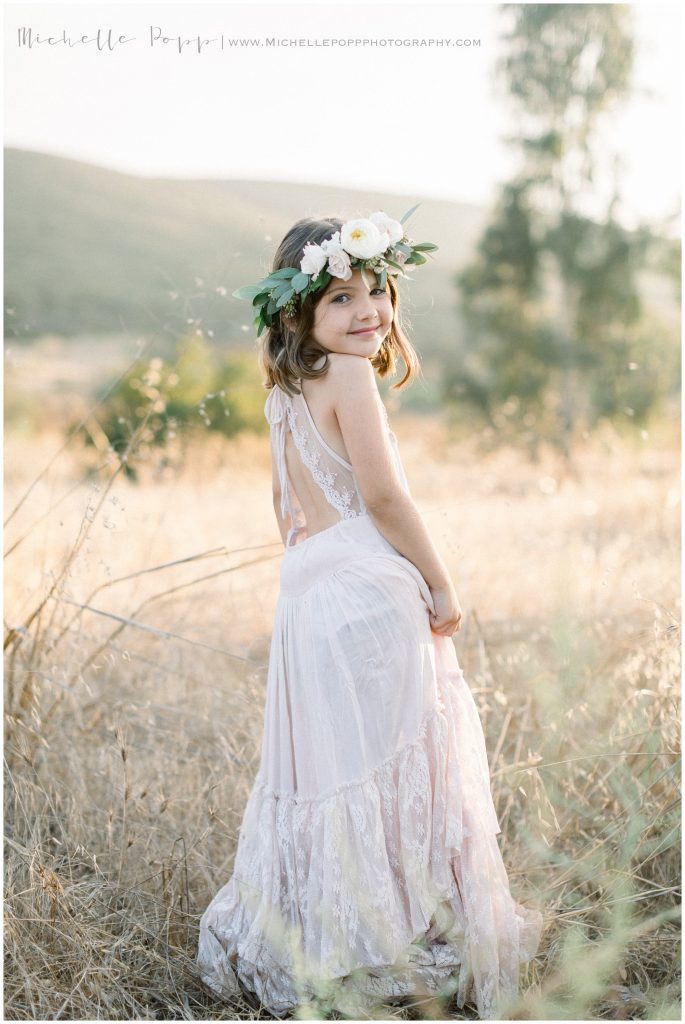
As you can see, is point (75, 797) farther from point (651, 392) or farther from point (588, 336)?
point (588, 336)

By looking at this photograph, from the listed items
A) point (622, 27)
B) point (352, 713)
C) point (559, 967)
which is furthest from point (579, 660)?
point (622, 27)

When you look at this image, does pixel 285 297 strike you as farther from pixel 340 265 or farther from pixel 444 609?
pixel 444 609

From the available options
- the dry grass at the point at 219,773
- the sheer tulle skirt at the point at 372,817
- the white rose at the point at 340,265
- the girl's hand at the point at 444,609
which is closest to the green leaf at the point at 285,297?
the white rose at the point at 340,265

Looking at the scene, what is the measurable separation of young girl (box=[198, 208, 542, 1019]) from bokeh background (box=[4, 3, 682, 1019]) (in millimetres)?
160

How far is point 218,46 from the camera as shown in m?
2.72

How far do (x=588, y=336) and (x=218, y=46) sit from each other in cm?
1191

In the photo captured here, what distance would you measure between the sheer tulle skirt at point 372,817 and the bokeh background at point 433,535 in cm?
16

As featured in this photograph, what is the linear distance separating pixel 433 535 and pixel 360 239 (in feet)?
10.4

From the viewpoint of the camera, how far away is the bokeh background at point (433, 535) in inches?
101

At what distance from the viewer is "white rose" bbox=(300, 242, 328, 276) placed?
2205mm

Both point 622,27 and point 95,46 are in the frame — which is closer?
point 95,46

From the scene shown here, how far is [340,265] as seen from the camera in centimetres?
220

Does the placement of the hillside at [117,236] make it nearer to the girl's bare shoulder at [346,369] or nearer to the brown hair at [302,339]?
the brown hair at [302,339]

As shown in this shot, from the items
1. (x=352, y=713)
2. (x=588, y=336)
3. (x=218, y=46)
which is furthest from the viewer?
(x=588, y=336)
